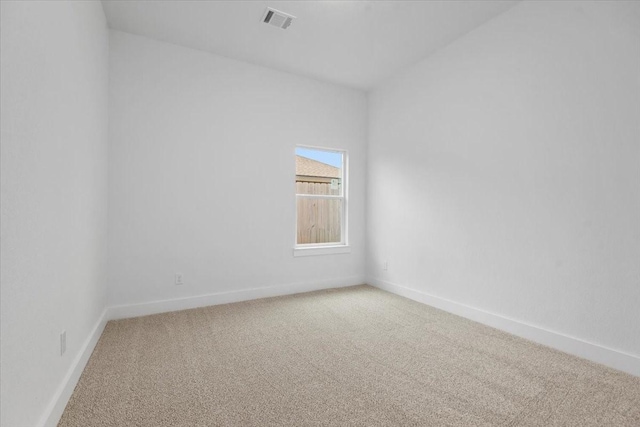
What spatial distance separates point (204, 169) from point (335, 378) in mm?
2580

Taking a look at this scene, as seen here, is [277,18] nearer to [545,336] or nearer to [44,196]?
[44,196]

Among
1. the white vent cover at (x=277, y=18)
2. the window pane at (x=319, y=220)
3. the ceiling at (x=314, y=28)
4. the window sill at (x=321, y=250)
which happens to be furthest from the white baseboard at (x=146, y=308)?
the white vent cover at (x=277, y=18)

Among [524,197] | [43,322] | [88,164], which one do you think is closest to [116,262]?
[88,164]

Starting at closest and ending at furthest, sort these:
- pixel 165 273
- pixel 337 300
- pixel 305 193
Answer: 1. pixel 165 273
2. pixel 337 300
3. pixel 305 193

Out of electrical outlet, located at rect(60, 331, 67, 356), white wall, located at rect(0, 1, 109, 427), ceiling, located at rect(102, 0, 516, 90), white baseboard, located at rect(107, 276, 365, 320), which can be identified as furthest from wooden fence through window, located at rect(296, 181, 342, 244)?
electrical outlet, located at rect(60, 331, 67, 356)

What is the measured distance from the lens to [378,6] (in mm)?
2777

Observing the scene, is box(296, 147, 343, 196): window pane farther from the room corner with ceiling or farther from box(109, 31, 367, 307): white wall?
box(109, 31, 367, 307): white wall

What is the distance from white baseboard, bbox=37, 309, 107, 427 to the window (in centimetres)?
231

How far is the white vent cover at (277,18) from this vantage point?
2.83 m

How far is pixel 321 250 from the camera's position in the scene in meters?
4.27

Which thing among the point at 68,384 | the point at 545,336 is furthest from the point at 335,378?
the point at 545,336

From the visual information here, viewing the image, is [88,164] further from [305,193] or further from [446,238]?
[446,238]

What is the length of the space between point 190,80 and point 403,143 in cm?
264

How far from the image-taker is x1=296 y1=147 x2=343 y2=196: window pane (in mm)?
4254
